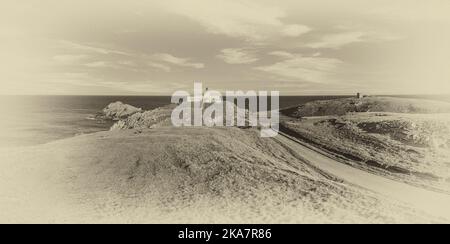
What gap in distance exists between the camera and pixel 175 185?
17.2 metres

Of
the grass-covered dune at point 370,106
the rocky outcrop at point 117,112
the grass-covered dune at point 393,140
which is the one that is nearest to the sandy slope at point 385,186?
the grass-covered dune at point 393,140

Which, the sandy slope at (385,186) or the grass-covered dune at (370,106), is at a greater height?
the grass-covered dune at (370,106)

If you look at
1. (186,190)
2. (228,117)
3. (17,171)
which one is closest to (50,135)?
(228,117)

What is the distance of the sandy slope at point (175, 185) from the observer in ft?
46.6

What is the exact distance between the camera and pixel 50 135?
46.7 metres

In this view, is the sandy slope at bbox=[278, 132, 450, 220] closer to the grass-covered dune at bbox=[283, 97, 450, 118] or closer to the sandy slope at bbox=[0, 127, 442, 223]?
the sandy slope at bbox=[0, 127, 442, 223]

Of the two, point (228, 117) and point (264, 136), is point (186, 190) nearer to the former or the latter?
point (264, 136)

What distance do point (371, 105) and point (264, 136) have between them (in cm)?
1441

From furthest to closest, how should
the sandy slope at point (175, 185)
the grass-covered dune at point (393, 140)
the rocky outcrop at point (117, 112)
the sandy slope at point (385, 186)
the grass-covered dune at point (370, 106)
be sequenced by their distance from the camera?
the rocky outcrop at point (117, 112)
the grass-covered dune at point (370, 106)
the grass-covered dune at point (393, 140)
the sandy slope at point (385, 186)
the sandy slope at point (175, 185)

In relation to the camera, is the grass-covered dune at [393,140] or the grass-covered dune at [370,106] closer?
the grass-covered dune at [393,140]

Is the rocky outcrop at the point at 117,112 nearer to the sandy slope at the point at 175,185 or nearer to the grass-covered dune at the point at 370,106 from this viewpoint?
the grass-covered dune at the point at 370,106

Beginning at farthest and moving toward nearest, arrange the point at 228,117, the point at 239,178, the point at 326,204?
the point at 228,117 < the point at 239,178 < the point at 326,204

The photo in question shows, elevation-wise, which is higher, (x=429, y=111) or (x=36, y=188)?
(x=429, y=111)
